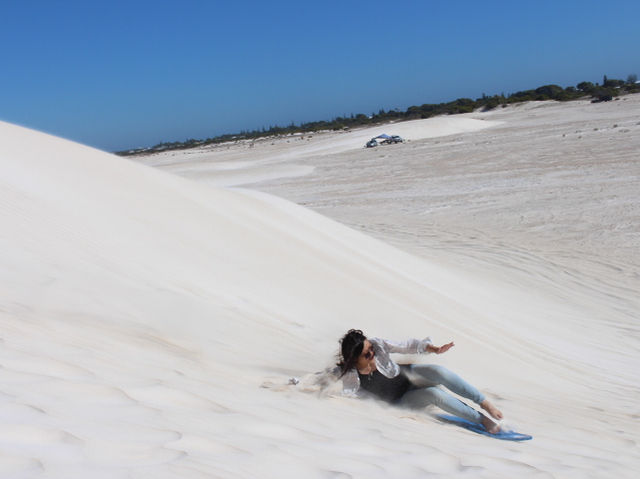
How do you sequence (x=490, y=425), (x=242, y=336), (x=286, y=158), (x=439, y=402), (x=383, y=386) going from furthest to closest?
(x=286, y=158), (x=242, y=336), (x=383, y=386), (x=439, y=402), (x=490, y=425)

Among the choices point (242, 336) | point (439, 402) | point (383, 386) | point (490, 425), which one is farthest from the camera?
point (242, 336)

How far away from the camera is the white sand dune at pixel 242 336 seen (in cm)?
247

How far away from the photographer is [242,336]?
4457 millimetres

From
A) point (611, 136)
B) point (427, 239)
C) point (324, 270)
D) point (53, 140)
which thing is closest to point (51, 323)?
point (324, 270)

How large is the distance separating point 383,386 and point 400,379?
124 millimetres

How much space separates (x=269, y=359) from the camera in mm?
4203

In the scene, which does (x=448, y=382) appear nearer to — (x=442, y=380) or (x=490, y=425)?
(x=442, y=380)

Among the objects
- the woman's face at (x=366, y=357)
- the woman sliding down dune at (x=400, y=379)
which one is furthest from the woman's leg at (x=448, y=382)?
the woman's face at (x=366, y=357)

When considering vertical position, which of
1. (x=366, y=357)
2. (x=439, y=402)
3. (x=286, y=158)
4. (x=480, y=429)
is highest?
(x=286, y=158)

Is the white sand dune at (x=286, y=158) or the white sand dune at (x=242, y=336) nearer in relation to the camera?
the white sand dune at (x=242, y=336)

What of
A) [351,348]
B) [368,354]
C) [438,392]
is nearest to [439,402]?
[438,392]

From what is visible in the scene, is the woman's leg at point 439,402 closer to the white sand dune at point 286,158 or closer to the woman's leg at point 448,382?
the woman's leg at point 448,382

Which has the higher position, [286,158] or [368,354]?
[286,158]

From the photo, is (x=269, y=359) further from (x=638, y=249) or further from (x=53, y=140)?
(x=638, y=249)
